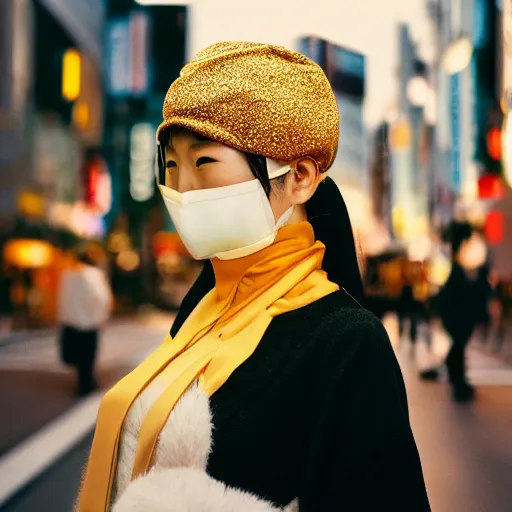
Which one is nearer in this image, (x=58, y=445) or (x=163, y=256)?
(x=58, y=445)

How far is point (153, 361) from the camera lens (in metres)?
1.44

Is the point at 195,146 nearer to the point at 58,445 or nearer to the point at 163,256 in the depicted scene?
the point at 58,445

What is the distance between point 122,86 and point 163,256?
130 feet

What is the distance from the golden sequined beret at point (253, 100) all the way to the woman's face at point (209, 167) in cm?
3

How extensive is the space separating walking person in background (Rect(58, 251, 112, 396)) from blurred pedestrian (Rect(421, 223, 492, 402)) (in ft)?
13.7

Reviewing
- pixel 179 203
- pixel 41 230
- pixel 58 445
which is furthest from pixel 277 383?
pixel 41 230

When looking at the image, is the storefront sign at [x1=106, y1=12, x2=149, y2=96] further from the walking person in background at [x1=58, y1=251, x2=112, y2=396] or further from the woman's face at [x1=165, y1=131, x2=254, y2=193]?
the woman's face at [x1=165, y1=131, x2=254, y2=193]

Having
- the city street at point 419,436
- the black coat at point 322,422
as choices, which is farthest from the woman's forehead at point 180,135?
the city street at point 419,436

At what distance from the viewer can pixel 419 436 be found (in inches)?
245

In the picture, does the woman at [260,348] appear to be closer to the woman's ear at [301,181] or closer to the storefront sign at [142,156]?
the woman's ear at [301,181]

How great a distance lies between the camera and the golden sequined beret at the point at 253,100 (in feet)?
4.26

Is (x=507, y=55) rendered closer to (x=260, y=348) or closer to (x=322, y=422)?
(x=260, y=348)

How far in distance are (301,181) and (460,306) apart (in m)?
7.16

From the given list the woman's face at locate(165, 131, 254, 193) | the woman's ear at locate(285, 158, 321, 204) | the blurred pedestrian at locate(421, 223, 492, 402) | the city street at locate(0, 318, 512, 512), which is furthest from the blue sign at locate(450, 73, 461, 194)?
the woman's face at locate(165, 131, 254, 193)
